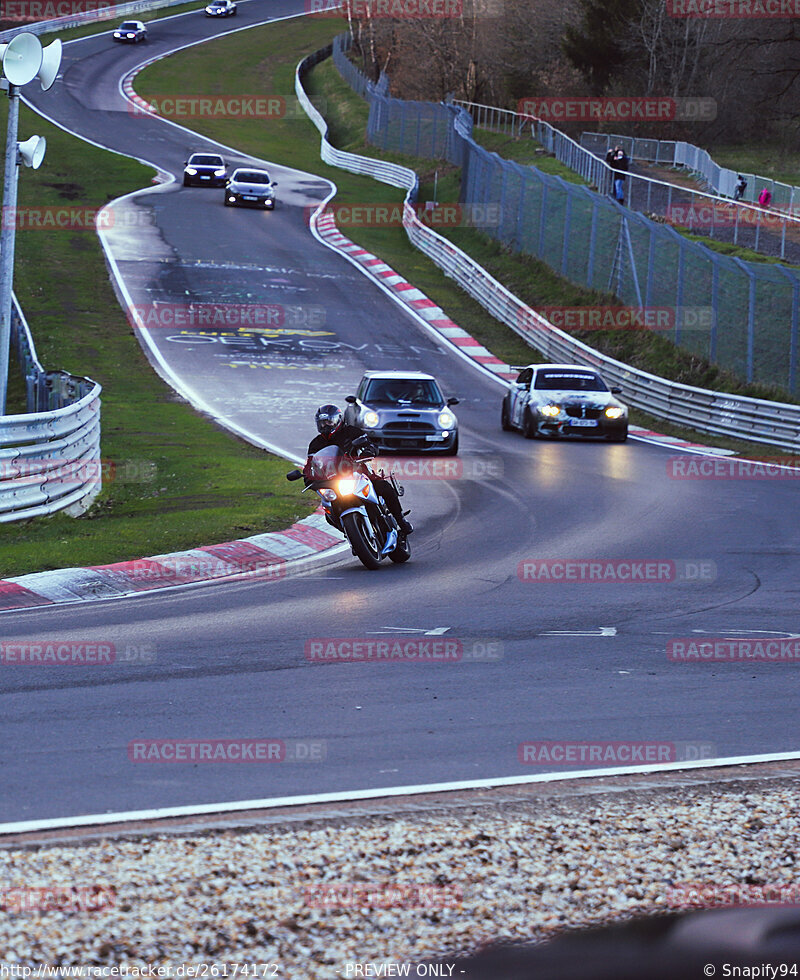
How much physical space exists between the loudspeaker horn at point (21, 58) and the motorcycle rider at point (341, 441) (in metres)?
5.51

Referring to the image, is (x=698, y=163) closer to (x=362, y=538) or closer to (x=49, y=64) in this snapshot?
(x=49, y=64)

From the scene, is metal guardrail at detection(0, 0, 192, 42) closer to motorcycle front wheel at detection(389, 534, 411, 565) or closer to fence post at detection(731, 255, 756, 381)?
fence post at detection(731, 255, 756, 381)

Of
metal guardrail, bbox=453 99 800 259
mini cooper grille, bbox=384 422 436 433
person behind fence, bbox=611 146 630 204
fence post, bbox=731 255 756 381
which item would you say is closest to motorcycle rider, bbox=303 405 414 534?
mini cooper grille, bbox=384 422 436 433

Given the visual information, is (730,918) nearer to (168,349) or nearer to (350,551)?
(350,551)

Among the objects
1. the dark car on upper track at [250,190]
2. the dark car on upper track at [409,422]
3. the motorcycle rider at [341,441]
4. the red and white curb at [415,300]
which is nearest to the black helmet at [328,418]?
the motorcycle rider at [341,441]

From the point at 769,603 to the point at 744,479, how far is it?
9.22 m

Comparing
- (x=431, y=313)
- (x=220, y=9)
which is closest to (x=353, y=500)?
(x=431, y=313)

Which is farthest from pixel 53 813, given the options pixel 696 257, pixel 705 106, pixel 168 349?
pixel 705 106

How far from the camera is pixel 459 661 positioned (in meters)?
9.20

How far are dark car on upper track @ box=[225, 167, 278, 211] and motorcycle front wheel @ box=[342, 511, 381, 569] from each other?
4203 cm

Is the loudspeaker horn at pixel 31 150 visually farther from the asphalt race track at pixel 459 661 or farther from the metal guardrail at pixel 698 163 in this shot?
the metal guardrail at pixel 698 163

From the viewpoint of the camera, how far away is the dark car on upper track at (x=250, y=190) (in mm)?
52812

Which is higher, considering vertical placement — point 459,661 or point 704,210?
point 704,210

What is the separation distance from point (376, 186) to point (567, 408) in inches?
1509
